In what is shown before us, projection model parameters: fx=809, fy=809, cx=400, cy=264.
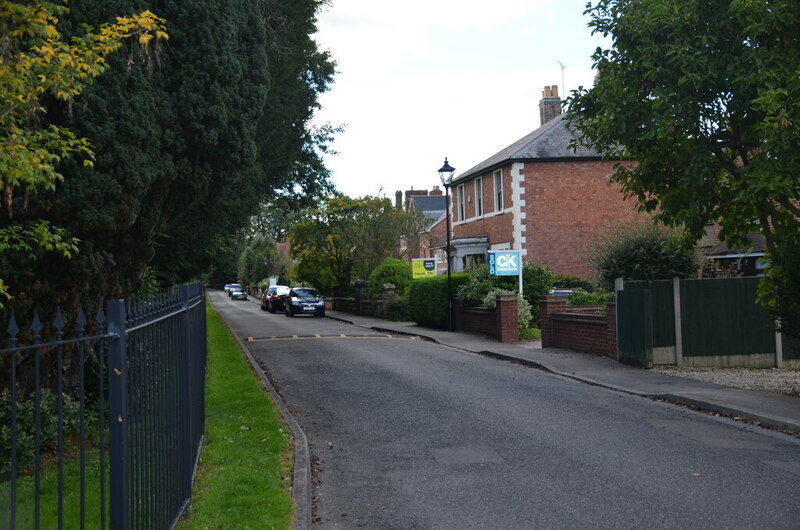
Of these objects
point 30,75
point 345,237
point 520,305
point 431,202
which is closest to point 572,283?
point 520,305

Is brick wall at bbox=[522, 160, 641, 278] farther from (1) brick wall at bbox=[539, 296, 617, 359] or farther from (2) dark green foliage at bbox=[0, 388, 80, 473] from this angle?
(2) dark green foliage at bbox=[0, 388, 80, 473]

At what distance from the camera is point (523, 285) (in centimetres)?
2738

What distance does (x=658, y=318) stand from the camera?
16.8 meters

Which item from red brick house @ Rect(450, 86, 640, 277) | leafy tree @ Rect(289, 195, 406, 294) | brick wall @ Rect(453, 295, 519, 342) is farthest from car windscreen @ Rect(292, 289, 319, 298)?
brick wall @ Rect(453, 295, 519, 342)

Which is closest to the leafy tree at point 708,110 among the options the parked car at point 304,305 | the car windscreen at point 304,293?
the parked car at point 304,305

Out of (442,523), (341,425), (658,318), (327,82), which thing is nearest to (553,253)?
(327,82)

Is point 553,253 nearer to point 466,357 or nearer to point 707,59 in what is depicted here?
point 466,357

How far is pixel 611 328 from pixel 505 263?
7908 millimetres

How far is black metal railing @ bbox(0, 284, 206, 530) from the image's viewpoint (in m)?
3.49

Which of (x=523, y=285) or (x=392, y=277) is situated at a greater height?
(x=392, y=277)

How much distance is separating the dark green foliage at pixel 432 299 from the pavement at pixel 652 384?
17.7ft

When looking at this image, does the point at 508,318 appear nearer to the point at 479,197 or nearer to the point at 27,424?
the point at 479,197

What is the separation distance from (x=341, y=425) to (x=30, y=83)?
6.17 m

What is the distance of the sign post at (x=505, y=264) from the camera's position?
25812 mm
